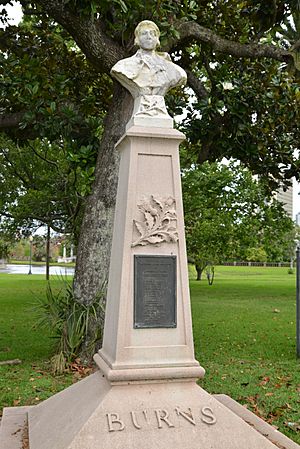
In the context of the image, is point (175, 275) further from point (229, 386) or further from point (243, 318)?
point (243, 318)

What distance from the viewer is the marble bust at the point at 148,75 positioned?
537cm

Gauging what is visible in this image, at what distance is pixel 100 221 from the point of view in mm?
8609

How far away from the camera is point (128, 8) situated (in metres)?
7.42

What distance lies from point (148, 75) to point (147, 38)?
0.38 m

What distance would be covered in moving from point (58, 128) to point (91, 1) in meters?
2.41

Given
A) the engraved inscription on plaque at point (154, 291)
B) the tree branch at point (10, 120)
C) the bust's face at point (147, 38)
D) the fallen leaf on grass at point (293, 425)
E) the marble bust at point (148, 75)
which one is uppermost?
the tree branch at point (10, 120)

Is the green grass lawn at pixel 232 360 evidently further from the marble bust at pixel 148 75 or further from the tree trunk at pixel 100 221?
the marble bust at pixel 148 75

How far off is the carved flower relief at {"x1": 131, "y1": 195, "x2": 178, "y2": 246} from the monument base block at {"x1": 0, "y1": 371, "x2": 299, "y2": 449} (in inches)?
52.0

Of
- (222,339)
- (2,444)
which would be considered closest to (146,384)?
(2,444)

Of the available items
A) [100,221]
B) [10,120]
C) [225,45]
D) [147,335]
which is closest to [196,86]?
[225,45]

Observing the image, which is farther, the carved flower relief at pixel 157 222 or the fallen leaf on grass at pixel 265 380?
the fallen leaf on grass at pixel 265 380

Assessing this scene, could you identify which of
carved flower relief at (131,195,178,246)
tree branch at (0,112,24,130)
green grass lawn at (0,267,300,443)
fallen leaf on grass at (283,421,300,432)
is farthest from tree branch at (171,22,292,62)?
fallen leaf on grass at (283,421,300,432)

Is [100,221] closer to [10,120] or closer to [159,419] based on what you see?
[10,120]

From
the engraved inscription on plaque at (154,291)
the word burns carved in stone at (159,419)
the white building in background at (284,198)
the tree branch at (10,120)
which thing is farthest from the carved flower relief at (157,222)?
the white building in background at (284,198)
